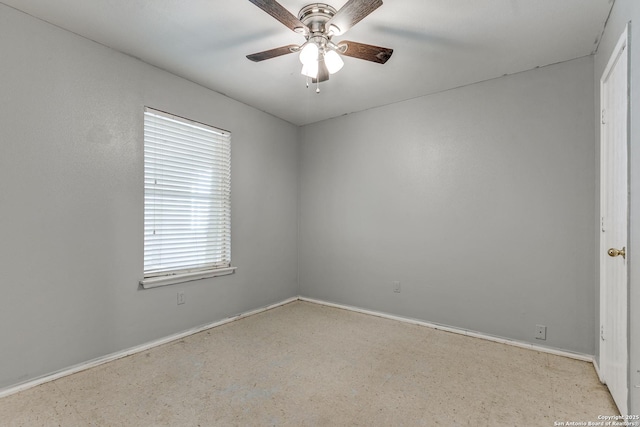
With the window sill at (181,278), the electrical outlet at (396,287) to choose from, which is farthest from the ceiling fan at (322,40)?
the electrical outlet at (396,287)

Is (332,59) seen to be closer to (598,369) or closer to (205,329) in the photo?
(205,329)

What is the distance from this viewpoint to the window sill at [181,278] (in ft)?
9.02

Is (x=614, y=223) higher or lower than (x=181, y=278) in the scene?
higher

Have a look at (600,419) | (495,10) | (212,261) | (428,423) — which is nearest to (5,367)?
(212,261)

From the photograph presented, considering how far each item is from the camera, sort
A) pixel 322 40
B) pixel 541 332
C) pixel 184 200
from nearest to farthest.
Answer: pixel 322 40, pixel 541 332, pixel 184 200

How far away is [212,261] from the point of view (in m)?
3.39

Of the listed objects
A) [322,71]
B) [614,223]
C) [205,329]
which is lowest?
[205,329]

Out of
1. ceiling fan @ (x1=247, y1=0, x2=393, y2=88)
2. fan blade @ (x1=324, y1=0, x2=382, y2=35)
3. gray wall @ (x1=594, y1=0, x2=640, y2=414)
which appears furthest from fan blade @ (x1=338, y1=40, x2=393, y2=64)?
gray wall @ (x1=594, y1=0, x2=640, y2=414)

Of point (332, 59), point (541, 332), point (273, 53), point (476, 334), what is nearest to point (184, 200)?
point (273, 53)

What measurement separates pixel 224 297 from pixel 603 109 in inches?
148

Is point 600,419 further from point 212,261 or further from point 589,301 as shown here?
point 212,261

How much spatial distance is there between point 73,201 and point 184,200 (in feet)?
3.06

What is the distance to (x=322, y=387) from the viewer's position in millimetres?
2129

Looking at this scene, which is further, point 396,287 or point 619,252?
point 396,287
